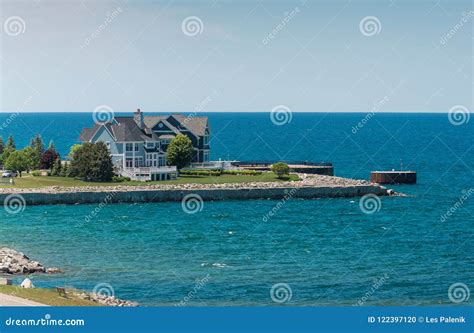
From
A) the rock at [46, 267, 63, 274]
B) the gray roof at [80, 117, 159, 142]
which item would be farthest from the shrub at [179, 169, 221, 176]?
the rock at [46, 267, 63, 274]

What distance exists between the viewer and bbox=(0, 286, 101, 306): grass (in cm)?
4078

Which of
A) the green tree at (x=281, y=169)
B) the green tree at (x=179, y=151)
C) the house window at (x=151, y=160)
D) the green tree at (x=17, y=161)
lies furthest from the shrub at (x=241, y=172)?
the green tree at (x=17, y=161)

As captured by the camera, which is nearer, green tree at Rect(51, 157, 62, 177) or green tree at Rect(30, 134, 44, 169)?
green tree at Rect(51, 157, 62, 177)

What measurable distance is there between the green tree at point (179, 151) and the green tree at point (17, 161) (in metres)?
14.0

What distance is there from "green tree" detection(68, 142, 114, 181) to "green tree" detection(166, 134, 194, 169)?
7505 millimetres

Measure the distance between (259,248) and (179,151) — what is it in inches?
1518

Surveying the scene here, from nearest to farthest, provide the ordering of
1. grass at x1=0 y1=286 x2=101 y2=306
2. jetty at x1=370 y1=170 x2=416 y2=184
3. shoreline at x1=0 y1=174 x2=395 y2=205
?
grass at x1=0 y1=286 x2=101 y2=306
shoreline at x1=0 y1=174 x2=395 y2=205
jetty at x1=370 y1=170 x2=416 y2=184

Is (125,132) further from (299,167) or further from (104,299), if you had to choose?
(104,299)

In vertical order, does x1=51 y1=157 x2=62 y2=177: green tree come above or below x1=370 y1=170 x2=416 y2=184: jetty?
below

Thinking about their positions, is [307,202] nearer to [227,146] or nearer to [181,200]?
[181,200]

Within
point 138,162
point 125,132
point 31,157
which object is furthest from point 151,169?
point 31,157

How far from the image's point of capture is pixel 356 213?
8906 cm

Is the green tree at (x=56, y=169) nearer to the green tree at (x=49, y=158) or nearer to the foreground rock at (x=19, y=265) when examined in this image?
the green tree at (x=49, y=158)

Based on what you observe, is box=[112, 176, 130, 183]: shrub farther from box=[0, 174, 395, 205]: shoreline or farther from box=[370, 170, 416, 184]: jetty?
box=[370, 170, 416, 184]: jetty
